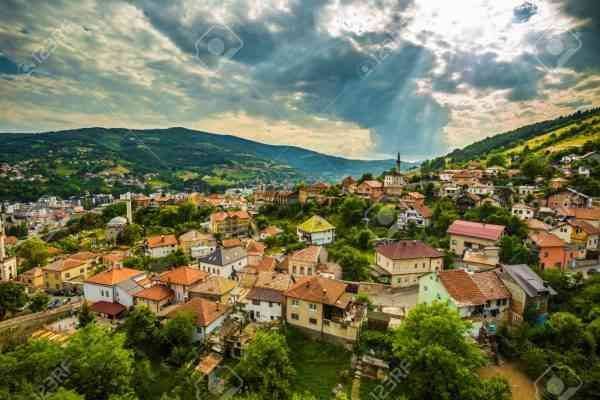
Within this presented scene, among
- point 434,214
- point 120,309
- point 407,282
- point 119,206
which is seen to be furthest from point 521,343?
point 119,206

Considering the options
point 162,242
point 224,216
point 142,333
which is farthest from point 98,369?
point 224,216

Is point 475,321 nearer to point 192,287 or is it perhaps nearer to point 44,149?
point 192,287

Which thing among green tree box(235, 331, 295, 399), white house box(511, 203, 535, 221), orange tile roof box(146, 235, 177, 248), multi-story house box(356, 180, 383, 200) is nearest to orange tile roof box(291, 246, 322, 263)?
green tree box(235, 331, 295, 399)

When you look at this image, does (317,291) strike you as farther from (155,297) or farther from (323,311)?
(155,297)

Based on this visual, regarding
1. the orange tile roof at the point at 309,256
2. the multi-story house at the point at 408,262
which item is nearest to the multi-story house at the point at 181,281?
the orange tile roof at the point at 309,256

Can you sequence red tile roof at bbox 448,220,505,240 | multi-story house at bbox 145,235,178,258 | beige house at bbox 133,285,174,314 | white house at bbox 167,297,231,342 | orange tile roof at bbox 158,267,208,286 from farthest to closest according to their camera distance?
multi-story house at bbox 145,235,178,258 → red tile roof at bbox 448,220,505,240 → orange tile roof at bbox 158,267,208,286 → beige house at bbox 133,285,174,314 → white house at bbox 167,297,231,342

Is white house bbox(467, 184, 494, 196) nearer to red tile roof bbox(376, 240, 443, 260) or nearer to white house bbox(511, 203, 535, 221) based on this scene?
white house bbox(511, 203, 535, 221)
